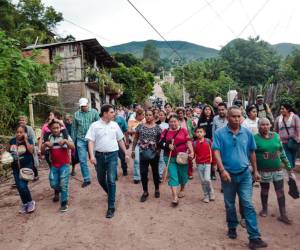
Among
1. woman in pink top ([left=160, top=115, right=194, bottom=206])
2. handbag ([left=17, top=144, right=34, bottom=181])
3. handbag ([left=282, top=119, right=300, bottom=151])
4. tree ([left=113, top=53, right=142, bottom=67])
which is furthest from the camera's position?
tree ([left=113, top=53, right=142, bottom=67])

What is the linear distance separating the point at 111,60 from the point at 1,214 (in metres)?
22.6

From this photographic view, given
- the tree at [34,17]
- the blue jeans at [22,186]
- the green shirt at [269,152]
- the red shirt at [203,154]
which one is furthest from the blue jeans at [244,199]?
the tree at [34,17]

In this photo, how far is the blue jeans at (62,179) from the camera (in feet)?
19.0

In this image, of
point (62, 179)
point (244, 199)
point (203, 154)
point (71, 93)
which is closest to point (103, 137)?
point (62, 179)

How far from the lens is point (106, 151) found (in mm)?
5477

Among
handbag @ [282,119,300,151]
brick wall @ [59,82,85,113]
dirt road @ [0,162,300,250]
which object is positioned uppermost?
brick wall @ [59,82,85,113]

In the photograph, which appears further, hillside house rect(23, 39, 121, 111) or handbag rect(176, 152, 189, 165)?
hillside house rect(23, 39, 121, 111)

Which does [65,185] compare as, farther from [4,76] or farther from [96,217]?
[4,76]

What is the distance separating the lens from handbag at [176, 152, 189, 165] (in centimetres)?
593

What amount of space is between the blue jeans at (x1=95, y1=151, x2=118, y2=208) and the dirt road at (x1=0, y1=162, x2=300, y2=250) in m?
0.37

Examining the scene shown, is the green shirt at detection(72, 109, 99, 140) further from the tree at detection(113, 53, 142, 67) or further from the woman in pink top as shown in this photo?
the tree at detection(113, 53, 142, 67)

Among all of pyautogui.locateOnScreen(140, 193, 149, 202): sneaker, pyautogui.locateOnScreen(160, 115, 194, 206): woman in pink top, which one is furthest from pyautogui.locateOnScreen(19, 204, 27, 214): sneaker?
pyautogui.locateOnScreen(160, 115, 194, 206): woman in pink top

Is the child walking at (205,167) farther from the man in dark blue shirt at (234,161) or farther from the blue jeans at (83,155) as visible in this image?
the blue jeans at (83,155)

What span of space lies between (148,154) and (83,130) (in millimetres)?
1897
